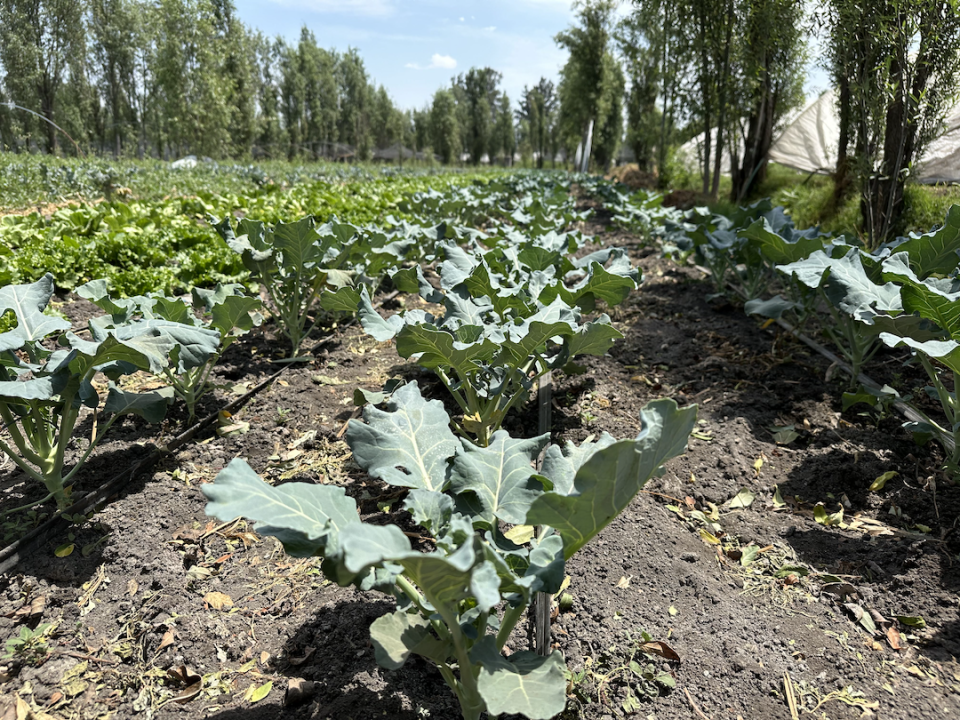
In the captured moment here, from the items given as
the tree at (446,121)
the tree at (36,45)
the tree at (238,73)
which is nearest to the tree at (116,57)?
the tree at (36,45)

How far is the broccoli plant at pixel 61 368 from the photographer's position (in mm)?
1814

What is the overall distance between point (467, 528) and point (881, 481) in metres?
2.15

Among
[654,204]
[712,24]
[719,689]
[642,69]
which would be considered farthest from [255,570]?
[642,69]

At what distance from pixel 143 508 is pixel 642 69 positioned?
2744 centimetres

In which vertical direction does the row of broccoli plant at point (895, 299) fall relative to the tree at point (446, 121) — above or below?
below

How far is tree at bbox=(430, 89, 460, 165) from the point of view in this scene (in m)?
56.8

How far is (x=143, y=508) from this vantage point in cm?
221

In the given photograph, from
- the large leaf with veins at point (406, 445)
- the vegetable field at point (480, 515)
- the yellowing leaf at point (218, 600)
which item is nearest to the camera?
the vegetable field at point (480, 515)

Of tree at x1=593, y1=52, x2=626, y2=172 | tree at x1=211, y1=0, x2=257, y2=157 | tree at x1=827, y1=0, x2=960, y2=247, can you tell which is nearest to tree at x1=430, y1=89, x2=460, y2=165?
tree at x1=593, y1=52, x2=626, y2=172

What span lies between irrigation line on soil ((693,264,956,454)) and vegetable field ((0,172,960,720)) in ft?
0.07

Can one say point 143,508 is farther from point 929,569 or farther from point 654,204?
point 654,204

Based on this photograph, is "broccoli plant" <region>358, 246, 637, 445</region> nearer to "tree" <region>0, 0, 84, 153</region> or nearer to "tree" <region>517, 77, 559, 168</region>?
"tree" <region>0, 0, 84, 153</region>

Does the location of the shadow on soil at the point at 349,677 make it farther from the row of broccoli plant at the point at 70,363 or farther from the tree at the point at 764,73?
A: the tree at the point at 764,73

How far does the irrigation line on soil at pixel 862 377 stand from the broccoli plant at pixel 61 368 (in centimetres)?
294
